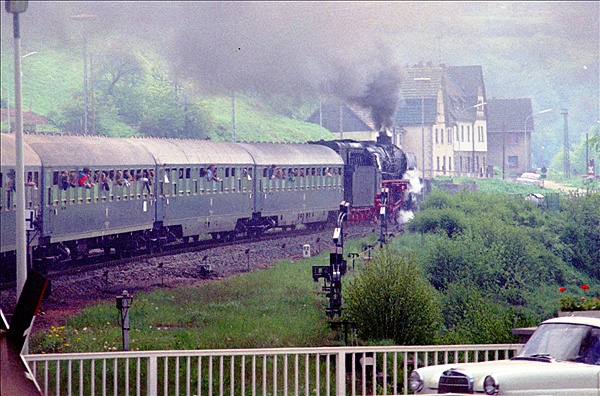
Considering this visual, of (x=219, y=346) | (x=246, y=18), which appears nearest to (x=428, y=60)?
(x=246, y=18)

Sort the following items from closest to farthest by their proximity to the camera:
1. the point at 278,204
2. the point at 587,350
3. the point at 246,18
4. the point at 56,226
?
the point at 587,350, the point at 56,226, the point at 246,18, the point at 278,204

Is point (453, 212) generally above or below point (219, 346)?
above

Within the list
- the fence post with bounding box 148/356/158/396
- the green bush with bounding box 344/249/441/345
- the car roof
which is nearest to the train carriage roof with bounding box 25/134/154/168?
the green bush with bounding box 344/249/441/345

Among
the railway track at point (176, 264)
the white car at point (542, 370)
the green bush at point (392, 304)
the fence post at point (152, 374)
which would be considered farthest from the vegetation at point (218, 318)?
the white car at point (542, 370)

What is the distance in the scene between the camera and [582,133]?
561 inches

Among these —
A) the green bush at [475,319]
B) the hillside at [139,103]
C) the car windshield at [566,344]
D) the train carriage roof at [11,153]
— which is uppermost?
the hillside at [139,103]

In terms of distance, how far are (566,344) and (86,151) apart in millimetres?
6880

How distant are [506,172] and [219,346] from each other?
19.0ft

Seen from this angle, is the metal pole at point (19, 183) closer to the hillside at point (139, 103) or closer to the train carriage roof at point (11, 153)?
the train carriage roof at point (11, 153)

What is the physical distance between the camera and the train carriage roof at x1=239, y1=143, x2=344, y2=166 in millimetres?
12773

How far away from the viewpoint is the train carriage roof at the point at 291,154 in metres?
12.8

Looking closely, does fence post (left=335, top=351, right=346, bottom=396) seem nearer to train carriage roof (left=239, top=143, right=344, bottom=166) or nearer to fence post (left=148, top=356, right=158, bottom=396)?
fence post (left=148, top=356, right=158, bottom=396)

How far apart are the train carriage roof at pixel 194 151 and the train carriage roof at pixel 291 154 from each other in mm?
160

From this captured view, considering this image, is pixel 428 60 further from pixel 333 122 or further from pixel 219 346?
pixel 219 346
